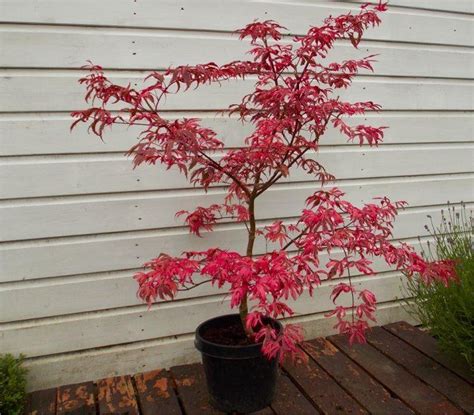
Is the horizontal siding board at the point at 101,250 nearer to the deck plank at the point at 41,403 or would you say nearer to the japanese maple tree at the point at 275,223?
the japanese maple tree at the point at 275,223

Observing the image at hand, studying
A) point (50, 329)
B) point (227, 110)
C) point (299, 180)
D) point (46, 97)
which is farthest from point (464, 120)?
point (50, 329)

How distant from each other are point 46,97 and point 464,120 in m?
2.53

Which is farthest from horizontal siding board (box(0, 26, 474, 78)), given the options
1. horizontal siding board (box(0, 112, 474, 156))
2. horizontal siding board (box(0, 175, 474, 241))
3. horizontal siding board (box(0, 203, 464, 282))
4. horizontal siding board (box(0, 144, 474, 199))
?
horizontal siding board (box(0, 203, 464, 282))

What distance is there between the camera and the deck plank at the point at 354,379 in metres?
2.01

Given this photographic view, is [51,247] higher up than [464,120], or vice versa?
[464,120]

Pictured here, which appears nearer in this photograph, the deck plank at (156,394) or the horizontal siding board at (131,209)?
the deck plank at (156,394)

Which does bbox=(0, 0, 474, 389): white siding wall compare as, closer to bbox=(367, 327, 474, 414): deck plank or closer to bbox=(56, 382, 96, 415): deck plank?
bbox=(56, 382, 96, 415): deck plank

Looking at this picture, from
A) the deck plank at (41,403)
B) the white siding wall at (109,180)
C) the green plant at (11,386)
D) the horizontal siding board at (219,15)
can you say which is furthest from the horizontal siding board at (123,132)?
the deck plank at (41,403)

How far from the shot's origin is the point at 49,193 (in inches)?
84.9

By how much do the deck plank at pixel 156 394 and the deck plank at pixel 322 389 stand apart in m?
0.62

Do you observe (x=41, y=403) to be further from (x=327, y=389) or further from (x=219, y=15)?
(x=219, y=15)

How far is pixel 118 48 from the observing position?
218cm

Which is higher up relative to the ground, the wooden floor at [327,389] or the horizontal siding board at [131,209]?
the horizontal siding board at [131,209]

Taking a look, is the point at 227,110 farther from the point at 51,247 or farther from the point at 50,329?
the point at 50,329
